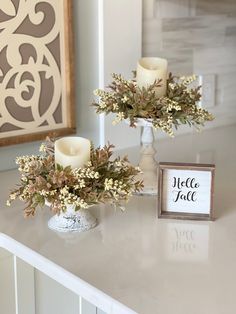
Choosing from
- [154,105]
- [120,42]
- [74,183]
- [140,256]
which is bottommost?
[140,256]

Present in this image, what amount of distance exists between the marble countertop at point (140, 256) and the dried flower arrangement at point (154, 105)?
187 millimetres

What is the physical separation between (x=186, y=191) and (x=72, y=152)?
0.82 ft

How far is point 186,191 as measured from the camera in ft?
4.02

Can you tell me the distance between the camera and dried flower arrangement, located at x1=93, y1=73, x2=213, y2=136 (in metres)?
1.33

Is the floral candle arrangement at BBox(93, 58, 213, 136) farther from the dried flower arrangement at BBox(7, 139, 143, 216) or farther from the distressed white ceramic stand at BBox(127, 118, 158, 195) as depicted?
the dried flower arrangement at BBox(7, 139, 143, 216)

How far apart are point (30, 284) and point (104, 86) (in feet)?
2.09

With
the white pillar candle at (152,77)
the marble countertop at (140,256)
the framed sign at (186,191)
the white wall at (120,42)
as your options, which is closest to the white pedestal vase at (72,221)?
the marble countertop at (140,256)

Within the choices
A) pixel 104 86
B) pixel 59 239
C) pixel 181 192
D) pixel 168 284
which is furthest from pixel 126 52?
pixel 168 284

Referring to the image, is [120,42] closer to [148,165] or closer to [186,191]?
[148,165]

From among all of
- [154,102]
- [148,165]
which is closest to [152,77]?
[154,102]

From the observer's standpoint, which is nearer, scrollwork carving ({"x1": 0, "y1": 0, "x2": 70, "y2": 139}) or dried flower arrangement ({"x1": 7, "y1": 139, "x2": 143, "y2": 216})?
dried flower arrangement ({"x1": 7, "y1": 139, "x2": 143, "y2": 216})

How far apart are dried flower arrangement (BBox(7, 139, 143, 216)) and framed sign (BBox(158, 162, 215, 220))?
9 cm

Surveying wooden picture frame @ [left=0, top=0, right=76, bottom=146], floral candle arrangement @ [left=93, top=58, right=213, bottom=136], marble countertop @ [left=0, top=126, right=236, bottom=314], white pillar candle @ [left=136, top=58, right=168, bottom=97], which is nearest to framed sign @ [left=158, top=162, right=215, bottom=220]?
marble countertop @ [left=0, top=126, right=236, bottom=314]

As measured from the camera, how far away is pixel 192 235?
1179 millimetres
